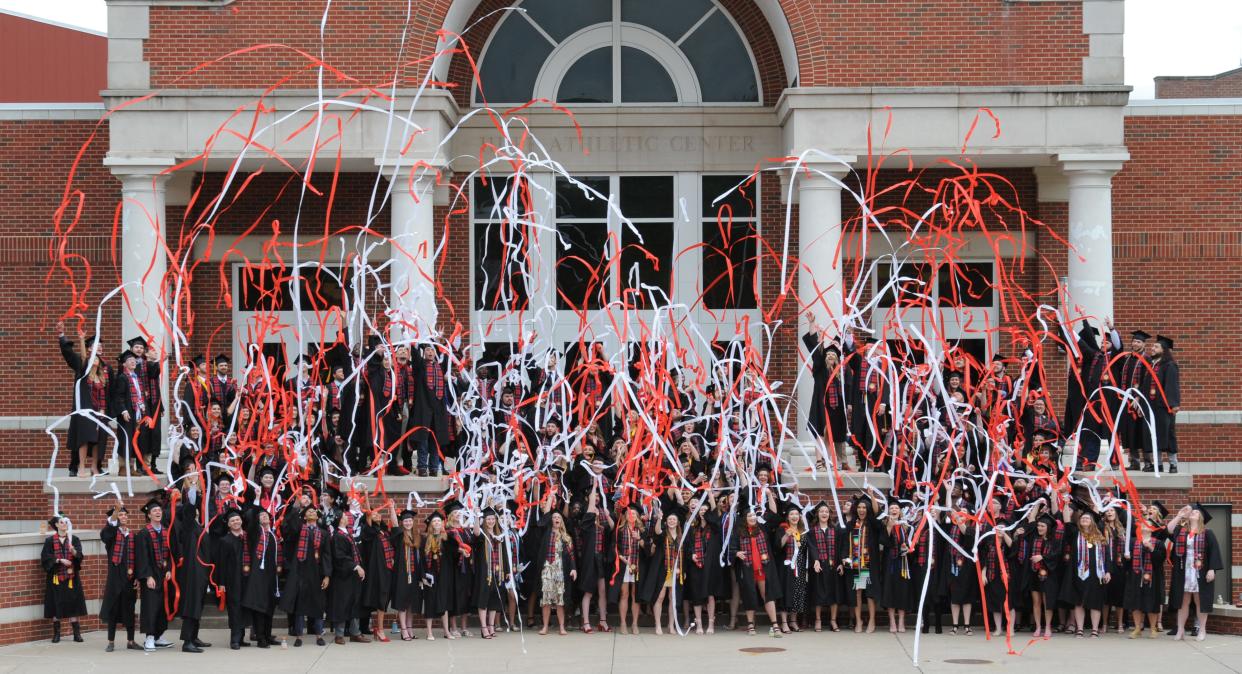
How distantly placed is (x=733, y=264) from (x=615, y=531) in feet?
26.3

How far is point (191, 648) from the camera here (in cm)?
1582

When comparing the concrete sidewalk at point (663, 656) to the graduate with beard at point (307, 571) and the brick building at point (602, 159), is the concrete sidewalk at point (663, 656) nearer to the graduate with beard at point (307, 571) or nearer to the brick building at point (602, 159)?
the graduate with beard at point (307, 571)

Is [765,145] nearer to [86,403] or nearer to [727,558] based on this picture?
[727,558]

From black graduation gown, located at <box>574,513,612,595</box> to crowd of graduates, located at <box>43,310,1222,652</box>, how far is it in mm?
33

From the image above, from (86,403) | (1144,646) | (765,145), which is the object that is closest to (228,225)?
(86,403)

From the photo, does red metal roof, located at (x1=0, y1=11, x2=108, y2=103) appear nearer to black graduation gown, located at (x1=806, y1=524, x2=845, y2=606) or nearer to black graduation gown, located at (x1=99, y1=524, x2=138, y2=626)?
black graduation gown, located at (x1=99, y1=524, x2=138, y2=626)

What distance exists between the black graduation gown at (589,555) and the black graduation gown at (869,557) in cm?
253

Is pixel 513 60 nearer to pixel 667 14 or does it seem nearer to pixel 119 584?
pixel 667 14

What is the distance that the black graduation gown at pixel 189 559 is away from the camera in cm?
1590

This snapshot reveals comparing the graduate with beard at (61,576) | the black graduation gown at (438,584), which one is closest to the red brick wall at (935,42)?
the black graduation gown at (438,584)

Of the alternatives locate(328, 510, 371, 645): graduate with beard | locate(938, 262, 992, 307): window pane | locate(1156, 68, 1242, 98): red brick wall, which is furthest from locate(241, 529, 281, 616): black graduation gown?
locate(1156, 68, 1242, 98): red brick wall

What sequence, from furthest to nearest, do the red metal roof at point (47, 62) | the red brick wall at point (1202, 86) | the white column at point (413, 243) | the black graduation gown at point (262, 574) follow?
the red brick wall at point (1202, 86) < the red metal roof at point (47, 62) < the white column at point (413, 243) < the black graduation gown at point (262, 574)

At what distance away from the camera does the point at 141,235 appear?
70.2 feet

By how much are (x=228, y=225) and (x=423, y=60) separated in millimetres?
4307
